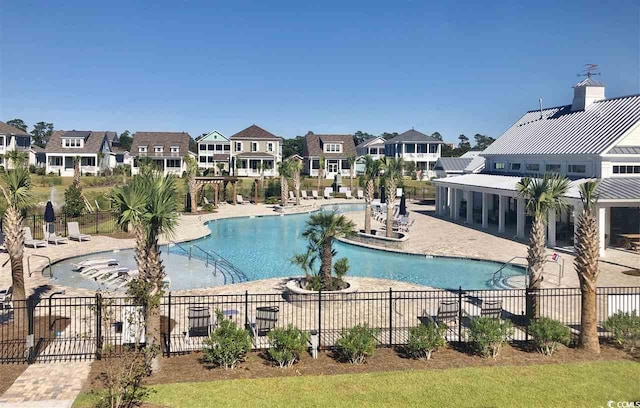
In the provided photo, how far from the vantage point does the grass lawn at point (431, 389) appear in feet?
36.1

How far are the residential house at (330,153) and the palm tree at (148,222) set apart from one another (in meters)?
66.9

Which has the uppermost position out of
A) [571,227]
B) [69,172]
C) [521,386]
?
[69,172]

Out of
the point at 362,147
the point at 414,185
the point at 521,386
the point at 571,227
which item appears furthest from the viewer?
the point at 362,147

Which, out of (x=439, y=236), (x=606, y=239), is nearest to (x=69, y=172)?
(x=439, y=236)

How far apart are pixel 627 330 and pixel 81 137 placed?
74.3m

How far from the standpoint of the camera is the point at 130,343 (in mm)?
14133

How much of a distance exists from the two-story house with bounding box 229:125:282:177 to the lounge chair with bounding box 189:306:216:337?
63510 mm

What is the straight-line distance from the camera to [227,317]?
16.0 meters

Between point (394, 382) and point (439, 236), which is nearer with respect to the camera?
point (394, 382)

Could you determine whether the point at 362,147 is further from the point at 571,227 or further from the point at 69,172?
the point at 571,227

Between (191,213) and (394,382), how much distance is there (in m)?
37.2

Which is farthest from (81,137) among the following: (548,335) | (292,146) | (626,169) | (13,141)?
(548,335)

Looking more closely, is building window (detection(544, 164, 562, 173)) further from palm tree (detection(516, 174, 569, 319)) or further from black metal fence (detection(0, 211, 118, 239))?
black metal fence (detection(0, 211, 118, 239))

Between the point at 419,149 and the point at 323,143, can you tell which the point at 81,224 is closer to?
the point at 323,143
